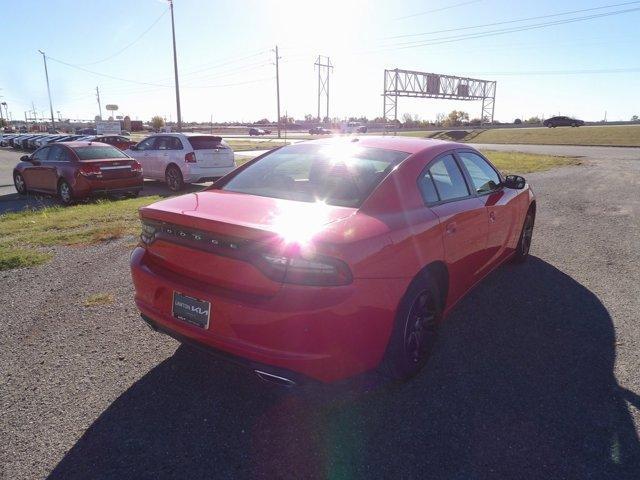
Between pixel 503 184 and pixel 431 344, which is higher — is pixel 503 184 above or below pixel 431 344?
above

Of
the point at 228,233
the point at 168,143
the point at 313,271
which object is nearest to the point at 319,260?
the point at 313,271

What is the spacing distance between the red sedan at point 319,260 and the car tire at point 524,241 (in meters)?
1.86

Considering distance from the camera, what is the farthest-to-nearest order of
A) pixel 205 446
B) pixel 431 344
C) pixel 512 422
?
1. pixel 431 344
2. pixel 512 422
3. pixel 205 446

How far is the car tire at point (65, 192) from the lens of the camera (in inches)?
414

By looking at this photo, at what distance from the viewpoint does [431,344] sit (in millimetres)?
3297

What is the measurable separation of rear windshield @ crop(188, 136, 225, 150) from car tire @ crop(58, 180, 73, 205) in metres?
3.27

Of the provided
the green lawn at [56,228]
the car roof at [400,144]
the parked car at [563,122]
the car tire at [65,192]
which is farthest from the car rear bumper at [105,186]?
the parked car at [563,122]

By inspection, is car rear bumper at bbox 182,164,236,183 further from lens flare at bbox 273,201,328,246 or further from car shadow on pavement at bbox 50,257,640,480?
lens flare at bbox 273,201,328,246

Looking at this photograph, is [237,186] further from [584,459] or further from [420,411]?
[584,459]

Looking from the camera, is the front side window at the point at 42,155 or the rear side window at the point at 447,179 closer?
the rear side window at the point at 447,179

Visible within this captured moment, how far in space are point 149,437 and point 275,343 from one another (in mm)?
904

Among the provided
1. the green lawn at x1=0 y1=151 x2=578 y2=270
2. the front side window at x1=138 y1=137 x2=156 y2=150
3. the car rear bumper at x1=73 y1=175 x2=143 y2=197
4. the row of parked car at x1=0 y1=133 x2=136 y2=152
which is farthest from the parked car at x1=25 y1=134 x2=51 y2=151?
the green lawn at x1=0 y1=151 x2=578 y2=270

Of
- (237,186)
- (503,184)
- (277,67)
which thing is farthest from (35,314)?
(277,67)

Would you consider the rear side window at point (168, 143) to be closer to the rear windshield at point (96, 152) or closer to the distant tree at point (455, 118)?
the rear windshield at point (96, 152)
